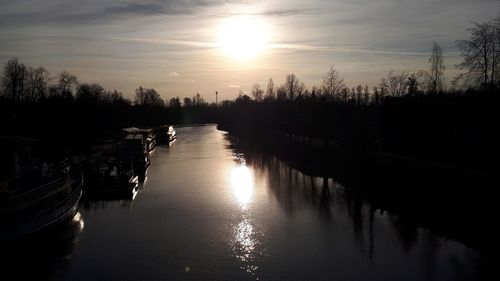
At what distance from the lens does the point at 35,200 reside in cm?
2423

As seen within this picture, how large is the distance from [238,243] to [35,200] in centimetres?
1047

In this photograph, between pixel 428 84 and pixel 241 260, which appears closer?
pixel 241 260

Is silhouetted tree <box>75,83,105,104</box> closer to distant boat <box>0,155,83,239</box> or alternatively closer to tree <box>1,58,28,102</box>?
tree <box>1,58,28,102</box>

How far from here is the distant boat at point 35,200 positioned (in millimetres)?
22531

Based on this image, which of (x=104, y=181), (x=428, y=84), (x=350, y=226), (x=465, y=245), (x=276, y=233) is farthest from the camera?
(x=428, y=84)

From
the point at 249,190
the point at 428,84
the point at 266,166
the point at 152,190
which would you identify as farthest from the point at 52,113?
the point at 428,84

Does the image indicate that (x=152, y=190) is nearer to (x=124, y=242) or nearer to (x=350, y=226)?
(x=124, y=242)

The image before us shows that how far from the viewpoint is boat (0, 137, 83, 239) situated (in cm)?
2259

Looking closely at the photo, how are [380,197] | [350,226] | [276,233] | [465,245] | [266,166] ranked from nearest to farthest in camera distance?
1. [465,245]
2. [276,233]
3. [350,226]
4. [380,197]
5. [266,166]

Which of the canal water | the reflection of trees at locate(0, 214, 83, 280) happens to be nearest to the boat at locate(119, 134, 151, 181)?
the canal water

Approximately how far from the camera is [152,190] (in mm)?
38062

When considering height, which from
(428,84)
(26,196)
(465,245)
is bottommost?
(465,245)

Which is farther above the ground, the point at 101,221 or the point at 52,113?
the point at 52,113

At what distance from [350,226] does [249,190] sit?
12.2 m
